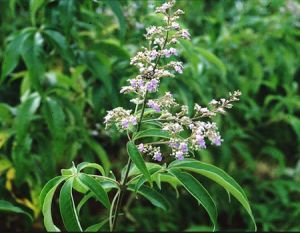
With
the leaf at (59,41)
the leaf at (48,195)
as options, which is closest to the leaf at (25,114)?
the leaf at (59,41)

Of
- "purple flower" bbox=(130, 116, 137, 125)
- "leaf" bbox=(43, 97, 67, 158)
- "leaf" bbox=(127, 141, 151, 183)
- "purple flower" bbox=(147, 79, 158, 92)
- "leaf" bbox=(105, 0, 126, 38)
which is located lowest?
"leaf" bbox=(127, 141, 151, 183)

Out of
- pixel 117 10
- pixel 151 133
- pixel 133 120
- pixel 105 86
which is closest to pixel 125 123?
pixel 133 120

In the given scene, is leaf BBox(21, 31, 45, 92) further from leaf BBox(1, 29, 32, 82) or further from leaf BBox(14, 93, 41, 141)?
leaf BBox(14, 93, 41, 141)

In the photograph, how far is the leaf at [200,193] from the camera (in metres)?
1.55

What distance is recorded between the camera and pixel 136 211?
3609mm

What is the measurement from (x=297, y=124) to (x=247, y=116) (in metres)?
0.37

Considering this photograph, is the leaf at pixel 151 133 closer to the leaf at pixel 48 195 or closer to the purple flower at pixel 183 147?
the purple flower at pixel 183 147

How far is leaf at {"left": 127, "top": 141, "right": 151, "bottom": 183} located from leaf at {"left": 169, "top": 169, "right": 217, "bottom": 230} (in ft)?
0.41

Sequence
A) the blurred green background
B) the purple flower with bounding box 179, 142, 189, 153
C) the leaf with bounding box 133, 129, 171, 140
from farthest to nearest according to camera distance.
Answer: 1. the blurred green background
2. the leaf with bounding box 133, 129, 171, 140
3. the purple flower with bounding box 179, 142, 189, 153

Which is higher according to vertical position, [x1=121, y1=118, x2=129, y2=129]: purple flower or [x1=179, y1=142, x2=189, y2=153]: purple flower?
[x1=121, y1=118, x2=129, y2=129]: purple flower

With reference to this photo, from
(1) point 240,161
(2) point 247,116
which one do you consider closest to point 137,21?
(2) point 247,116

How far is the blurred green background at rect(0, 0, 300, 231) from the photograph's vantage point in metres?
2.60

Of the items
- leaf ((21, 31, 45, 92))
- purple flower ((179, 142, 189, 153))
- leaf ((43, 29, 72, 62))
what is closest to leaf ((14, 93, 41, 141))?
leaf ((21, 31, 45, 92))

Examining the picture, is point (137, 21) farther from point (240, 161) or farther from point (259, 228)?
point (240, 161)
